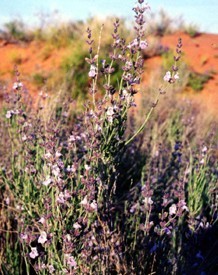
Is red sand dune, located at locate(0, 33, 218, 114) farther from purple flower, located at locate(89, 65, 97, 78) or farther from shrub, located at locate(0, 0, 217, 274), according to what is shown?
purple flower, located at locate(89, 65, 97, 78)

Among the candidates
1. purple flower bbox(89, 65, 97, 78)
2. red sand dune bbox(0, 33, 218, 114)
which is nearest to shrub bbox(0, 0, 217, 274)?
purple flower bbox(89, 65, 97, 78)

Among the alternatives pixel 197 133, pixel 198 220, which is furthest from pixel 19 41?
pixel 198 220

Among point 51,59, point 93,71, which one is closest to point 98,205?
point 93,71

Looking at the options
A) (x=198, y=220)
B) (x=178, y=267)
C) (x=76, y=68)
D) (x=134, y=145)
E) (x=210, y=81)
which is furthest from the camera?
(x=210, y=81)

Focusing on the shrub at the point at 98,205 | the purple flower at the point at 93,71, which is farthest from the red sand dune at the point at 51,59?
the purple flower at the point at 93,71

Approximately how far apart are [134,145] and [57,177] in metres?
2.49

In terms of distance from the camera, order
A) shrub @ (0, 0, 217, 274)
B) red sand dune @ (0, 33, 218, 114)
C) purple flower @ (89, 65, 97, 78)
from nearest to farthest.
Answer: shrub @ (0, 0, 217, 274) < purple flower @ (89, 65, 97, 78) < red sand dune @ (0, 33, 218, 114)

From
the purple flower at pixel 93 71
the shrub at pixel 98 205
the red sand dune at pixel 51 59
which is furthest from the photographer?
the red sand dune at pixel 51 59

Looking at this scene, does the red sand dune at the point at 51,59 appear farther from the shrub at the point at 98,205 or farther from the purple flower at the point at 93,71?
the purple flower at the point at 93,71

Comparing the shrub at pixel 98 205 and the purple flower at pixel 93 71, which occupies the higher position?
the purple flower at pixel 93 71

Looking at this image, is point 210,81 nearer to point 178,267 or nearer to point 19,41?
point 19,41

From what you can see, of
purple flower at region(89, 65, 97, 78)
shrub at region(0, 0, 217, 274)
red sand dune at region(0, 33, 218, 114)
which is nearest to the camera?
shrub at region(0, 0, 217, 274)

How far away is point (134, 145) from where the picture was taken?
434cm

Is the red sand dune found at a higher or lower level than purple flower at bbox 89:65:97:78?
lower
